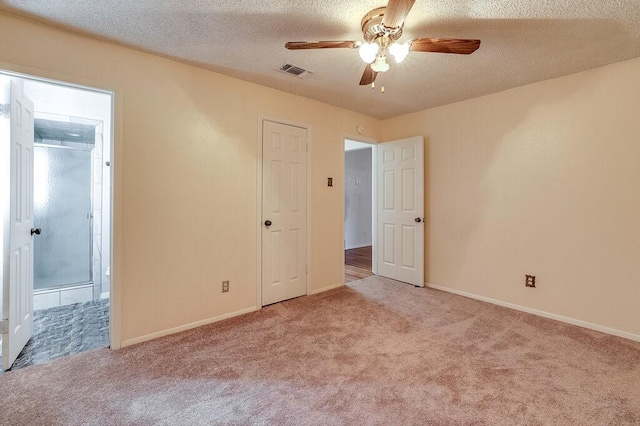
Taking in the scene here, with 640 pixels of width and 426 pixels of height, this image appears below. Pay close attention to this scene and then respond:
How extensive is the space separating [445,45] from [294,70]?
54.3 inches

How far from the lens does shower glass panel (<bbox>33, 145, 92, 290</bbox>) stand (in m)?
3.37

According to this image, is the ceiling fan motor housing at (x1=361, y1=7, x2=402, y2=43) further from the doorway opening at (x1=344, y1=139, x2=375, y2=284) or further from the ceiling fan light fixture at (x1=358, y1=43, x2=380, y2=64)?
the doorway opening at (x1=344, y1=139, x2=375, y2=284)

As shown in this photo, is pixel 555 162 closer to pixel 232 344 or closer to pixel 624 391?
pixel 624 391

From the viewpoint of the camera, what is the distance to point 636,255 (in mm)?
2484

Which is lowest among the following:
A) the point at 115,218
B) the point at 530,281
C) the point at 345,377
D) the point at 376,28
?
the point at 345,377

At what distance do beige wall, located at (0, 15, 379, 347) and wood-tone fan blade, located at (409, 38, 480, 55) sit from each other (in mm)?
1746

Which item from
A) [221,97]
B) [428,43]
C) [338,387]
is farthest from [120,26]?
[338,387]

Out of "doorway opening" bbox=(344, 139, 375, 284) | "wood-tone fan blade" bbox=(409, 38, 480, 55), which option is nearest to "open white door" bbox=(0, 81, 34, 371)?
"wood-tone fan blade" bbox=(409, 38, 480, 55)

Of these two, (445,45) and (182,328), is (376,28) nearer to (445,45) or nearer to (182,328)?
(445,45)

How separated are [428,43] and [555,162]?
1999mm

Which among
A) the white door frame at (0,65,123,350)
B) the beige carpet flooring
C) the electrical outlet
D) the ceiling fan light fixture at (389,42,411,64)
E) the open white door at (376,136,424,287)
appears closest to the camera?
the beige carpet flooring

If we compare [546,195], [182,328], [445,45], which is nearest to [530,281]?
[546,195]

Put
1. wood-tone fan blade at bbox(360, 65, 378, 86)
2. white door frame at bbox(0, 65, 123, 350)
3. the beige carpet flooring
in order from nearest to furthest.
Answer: the beige carpet flooring, wood-tone fan blade at bbox(360, 65, 378, 86), white door frame at bbox(0, 65, 123, 350)

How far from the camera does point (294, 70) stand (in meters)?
2.74
